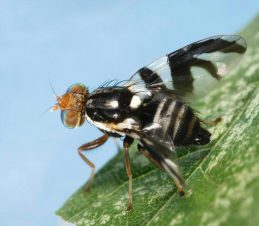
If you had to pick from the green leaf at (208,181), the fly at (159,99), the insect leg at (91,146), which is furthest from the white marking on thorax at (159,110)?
the insect leg at (91,146)

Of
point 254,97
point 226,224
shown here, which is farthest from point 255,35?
point 226,224

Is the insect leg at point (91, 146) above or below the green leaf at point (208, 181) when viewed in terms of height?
above

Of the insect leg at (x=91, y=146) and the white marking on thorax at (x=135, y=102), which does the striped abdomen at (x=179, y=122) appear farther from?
the insect leg at (x=91, y=146)

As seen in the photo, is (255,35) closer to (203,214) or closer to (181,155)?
(181,155)

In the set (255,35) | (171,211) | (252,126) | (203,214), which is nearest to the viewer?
(203,214)

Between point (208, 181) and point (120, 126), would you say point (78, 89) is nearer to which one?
point (120, 126)

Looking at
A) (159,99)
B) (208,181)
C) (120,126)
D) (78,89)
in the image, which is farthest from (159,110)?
(78,89)

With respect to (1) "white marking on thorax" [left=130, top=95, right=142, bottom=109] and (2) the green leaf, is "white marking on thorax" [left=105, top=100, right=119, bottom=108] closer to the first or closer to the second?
(1) "white marking on thorax" [left=130, top=95, right=142, bottom=109]
